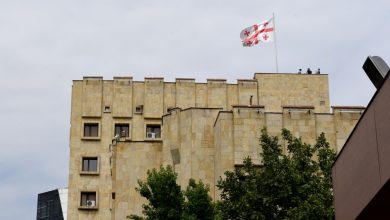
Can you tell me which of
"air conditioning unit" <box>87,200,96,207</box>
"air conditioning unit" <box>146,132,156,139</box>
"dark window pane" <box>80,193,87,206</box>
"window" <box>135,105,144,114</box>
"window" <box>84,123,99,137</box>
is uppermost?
"window" <box>135,105,144,114</box>

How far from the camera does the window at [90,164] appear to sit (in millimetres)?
76375

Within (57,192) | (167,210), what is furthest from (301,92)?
(57,192)

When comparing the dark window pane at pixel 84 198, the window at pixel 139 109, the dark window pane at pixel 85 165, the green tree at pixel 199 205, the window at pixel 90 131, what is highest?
the window at pixel 139 109

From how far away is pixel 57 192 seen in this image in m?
173

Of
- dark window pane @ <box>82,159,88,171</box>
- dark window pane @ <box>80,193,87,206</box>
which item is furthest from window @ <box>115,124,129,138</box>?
dark window pane @ <box>80,193,87,206</box>

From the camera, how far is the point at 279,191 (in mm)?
42594

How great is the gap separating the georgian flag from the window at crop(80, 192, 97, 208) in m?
16.6

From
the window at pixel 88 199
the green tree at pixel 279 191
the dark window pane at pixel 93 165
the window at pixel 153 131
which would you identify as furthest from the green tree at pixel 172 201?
the window at pixel 153 131

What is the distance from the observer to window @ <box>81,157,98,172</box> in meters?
76.4

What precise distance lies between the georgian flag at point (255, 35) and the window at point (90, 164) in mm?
15069

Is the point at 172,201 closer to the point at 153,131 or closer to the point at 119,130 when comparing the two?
the point at 153,131

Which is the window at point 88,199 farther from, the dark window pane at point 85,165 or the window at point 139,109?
the window at point 139,109

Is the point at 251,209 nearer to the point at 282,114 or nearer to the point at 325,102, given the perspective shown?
the point at 282,114

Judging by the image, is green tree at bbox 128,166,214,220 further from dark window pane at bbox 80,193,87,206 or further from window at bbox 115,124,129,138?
window at bbox 115,124,129,138
